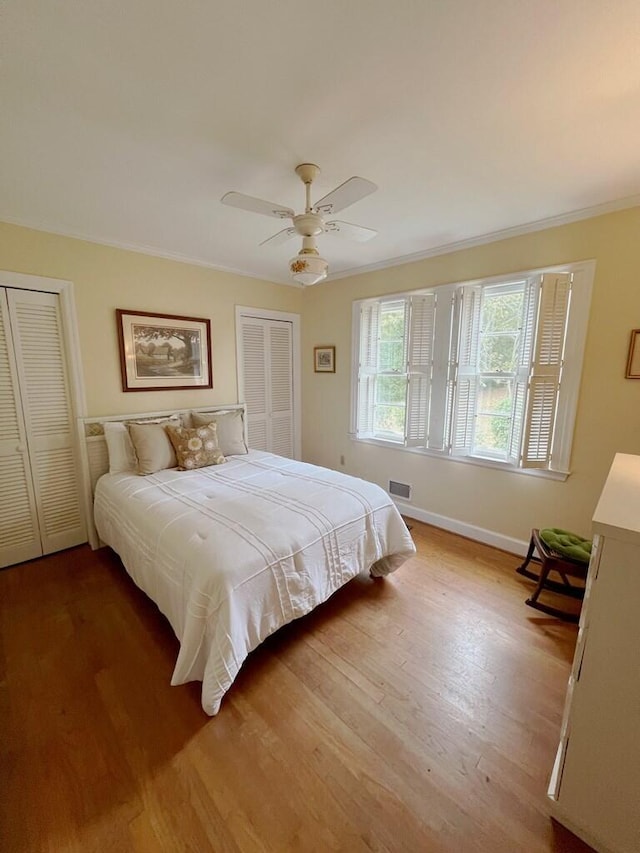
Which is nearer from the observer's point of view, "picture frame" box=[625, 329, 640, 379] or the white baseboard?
"picture frame" box=[625, 329, 640, 379]

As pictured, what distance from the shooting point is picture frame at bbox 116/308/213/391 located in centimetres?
296

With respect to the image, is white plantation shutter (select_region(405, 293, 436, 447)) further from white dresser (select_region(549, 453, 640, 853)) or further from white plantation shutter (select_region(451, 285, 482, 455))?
white dresser (select_region(549, 453, 640, 853))

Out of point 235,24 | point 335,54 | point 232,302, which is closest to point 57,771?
point 235,24

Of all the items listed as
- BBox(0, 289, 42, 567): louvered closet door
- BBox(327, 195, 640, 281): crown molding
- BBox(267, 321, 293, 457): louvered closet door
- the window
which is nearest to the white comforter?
BBox(0, 289, 42, 567): louvered closet door

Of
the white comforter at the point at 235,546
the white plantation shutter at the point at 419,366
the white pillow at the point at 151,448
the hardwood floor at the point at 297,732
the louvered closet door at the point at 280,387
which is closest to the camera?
the hardwood floor at the point at 297,732

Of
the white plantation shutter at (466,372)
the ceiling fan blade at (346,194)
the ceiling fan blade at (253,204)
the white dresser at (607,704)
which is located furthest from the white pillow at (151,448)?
the white dresser at (607,704)

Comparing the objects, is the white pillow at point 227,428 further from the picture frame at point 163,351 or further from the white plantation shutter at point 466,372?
the white plantation shutter at point 466,372

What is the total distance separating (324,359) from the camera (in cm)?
407

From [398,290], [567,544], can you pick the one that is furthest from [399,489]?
[398,290]

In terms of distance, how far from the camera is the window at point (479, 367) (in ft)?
8.02

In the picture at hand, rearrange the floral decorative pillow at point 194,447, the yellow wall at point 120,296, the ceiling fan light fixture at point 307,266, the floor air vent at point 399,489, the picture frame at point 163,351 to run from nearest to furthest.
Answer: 1. the ceiling fan light fixture at point 307,266
2. the yellow wall at point 120,296
3. the floral decorative pillow at point 194,447
4. the picture frame at point 163,351
5. the floor air vent at point 399,489

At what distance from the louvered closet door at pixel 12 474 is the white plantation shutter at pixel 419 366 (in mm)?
3182

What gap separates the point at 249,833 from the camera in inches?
43.8

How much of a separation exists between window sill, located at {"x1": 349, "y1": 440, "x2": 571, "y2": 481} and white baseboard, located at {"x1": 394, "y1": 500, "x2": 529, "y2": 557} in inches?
21.8
